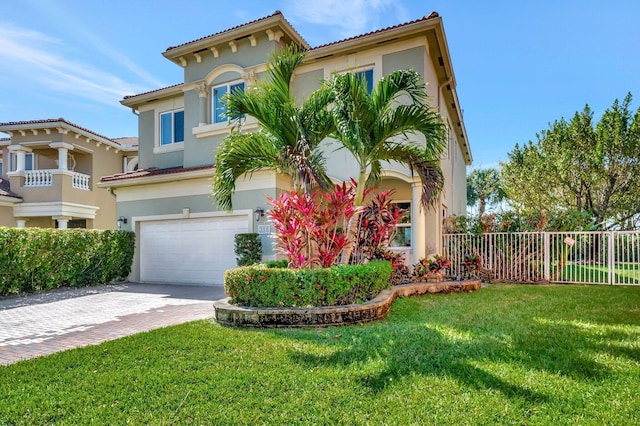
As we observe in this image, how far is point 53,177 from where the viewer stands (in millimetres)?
18609

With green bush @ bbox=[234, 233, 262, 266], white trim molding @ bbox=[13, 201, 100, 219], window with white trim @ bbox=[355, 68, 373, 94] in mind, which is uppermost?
window with white trim @ bbox=[355, 68, 373, 94]

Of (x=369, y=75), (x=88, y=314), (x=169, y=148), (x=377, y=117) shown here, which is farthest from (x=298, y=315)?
(x=169, y=148)

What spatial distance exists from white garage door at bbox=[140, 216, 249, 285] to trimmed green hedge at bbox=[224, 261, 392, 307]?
224 inches

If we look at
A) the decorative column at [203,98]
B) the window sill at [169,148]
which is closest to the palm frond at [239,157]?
the decorative column at [203,98]

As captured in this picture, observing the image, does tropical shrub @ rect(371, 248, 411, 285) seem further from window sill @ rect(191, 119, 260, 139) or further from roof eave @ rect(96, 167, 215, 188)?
window sill @ rect(191, 119, 260, 139)

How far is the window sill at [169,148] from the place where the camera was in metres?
15.1

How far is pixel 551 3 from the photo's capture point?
38.3 ft

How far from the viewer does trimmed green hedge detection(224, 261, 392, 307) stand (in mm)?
6371

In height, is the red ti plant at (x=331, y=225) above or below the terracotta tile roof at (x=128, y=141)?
below

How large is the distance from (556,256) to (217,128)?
12538 millimetres

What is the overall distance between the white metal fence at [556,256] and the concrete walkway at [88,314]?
8.60m

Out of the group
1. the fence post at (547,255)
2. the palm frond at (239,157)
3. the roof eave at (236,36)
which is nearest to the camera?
the palm frond at (239,157)

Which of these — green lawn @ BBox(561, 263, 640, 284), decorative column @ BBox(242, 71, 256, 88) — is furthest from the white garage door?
green lawn @ BBox(561, 263, 640, 284)

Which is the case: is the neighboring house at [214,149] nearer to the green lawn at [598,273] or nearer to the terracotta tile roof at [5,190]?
the green lawn at [598,273]
